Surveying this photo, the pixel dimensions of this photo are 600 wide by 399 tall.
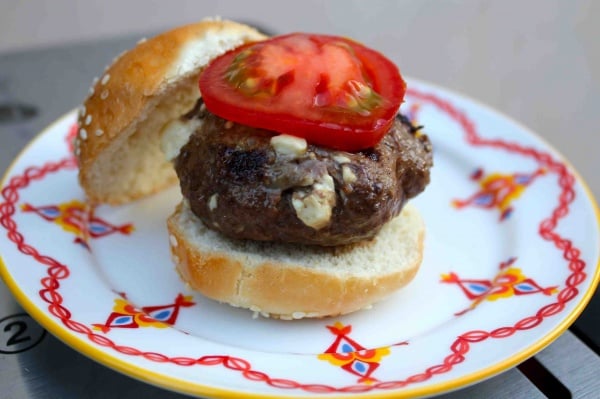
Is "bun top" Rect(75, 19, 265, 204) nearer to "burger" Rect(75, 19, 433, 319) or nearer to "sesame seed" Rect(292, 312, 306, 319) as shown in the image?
"burger" Rect(75, 19, 433, 319)

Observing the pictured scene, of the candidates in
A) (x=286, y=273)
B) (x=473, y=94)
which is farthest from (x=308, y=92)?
(x=473, y=94)

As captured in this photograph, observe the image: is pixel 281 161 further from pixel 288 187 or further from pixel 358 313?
pixel 358 313

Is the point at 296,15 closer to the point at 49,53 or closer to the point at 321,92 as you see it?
the point at 49,53

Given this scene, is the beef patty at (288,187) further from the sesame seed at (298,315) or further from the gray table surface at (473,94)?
the gray table surface at (473,94)

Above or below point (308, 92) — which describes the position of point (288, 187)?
below

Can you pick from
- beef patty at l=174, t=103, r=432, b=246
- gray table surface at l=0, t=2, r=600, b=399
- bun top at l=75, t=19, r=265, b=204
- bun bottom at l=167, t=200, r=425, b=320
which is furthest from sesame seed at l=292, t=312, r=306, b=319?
bun top at l=75, t=19, r=265, b=204

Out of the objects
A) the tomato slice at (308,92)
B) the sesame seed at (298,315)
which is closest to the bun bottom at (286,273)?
the sesame seed at (298,315)
